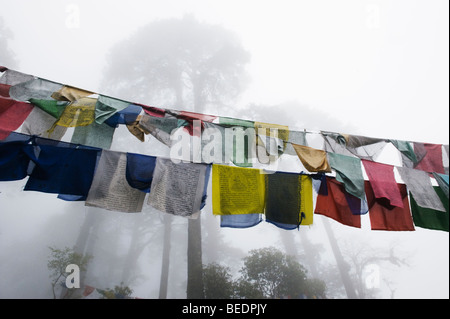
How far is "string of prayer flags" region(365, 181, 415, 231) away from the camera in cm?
493

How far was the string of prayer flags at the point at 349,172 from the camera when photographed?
4590 mm

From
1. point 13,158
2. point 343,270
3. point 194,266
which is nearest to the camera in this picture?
point 13,158

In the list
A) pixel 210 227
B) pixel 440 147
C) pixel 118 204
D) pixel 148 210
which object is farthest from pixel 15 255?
pixel 440 147

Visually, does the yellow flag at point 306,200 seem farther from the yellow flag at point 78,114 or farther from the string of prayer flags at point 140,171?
the yellow flag at point 78,114

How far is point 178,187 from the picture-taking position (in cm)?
407

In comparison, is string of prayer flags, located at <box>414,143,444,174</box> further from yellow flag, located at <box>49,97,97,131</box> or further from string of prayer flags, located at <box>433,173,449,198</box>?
yellow flag, located at <box>49,97,97,131</box>

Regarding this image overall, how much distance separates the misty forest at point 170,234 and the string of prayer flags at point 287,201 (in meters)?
5.12

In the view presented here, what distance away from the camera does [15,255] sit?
2150 cm

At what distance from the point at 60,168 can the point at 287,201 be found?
4099 mm

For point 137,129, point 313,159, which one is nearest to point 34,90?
point 137,129

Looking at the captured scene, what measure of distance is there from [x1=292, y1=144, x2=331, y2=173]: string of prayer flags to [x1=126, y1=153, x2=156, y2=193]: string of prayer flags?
9.47 ft

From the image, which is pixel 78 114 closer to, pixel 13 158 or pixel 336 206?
pixel 13 158

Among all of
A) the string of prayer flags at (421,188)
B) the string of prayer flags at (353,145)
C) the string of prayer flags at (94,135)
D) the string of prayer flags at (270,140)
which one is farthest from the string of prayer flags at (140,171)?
the string of prayer flags at (421,188)

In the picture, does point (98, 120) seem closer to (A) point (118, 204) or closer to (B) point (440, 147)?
(A) point (118, 204)
